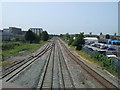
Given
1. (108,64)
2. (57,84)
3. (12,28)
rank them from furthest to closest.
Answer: (12,28) → (108,64) → (57,84)

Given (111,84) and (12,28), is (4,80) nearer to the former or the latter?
Result: (111,84)

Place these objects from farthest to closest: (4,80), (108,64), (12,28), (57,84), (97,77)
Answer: (12,28) → (108,64) → (97,77) → (4,80) → (57,84)

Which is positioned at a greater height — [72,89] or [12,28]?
[12,28]

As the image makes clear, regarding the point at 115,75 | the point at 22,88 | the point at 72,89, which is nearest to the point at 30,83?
the point at 22,88

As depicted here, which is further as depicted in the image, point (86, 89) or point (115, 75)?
point (115, 75)

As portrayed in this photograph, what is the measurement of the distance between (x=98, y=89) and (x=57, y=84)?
9.50ft

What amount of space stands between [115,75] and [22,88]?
8569 millimetres

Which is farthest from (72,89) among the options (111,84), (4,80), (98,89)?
(4,80)

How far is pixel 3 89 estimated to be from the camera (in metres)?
9.46

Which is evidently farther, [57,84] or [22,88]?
[57,84]

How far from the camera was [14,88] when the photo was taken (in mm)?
9789

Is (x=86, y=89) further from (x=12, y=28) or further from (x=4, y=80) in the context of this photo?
(x=12, y=28)

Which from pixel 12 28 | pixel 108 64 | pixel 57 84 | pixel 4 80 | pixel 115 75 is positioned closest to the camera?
pixel 57 84

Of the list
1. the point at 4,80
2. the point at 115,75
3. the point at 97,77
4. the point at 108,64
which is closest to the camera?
the point at 4,80
